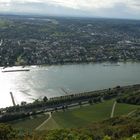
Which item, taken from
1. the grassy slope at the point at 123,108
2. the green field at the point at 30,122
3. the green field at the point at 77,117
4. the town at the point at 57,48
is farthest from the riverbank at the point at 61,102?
the town at the point at 57,48

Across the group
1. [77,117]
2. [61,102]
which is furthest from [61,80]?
[77,117]

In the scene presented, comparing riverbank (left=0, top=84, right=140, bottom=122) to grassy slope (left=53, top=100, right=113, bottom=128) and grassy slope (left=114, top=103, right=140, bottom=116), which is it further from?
grassy slope (left=114, top=103, right=140, bottom=116)

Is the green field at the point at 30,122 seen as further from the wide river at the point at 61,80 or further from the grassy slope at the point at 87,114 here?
the wide river at the point at 61,80

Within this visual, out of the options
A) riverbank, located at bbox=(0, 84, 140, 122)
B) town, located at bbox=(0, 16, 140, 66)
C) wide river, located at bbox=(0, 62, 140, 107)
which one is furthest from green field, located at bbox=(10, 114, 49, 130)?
town, located at bbox=(0, 16, 140, 66)

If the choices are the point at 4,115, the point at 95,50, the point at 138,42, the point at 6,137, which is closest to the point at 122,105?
the point at 4,115

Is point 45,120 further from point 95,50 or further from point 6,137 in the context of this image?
point 95,50
